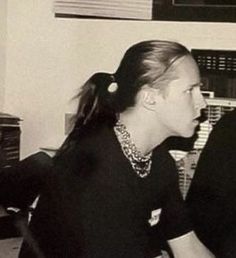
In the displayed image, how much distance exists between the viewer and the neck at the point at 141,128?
70.0 inches

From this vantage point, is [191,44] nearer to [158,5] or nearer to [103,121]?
[158,5]

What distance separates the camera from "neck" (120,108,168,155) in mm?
1778

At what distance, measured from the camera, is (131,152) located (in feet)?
5.81

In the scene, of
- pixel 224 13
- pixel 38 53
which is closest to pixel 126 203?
pixel 224 13

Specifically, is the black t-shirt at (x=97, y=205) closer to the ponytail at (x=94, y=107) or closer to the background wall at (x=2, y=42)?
the ponytail at (x=94, y=107)

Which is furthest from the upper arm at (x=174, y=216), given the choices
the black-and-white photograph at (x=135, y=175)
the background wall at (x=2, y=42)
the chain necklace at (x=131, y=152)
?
the background wall at (x=2, y=42)

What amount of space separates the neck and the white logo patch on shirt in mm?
166

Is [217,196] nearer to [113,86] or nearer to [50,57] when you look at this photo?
[113,86]

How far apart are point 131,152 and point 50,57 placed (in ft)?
3.96

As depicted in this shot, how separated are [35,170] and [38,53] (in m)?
1.18

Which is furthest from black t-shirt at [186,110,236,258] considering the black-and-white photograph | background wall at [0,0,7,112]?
background wall at [0,0,7,112]

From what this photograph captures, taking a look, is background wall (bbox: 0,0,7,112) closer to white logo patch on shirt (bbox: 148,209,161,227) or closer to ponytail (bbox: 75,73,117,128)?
ponytail (bbox: 75,73,117,128)

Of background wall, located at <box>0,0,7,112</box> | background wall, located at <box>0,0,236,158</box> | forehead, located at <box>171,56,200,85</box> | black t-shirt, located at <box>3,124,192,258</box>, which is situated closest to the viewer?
black t-shirt, located at <box>3,124,192,258</box>

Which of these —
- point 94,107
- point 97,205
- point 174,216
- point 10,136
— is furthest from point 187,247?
point 10,136
